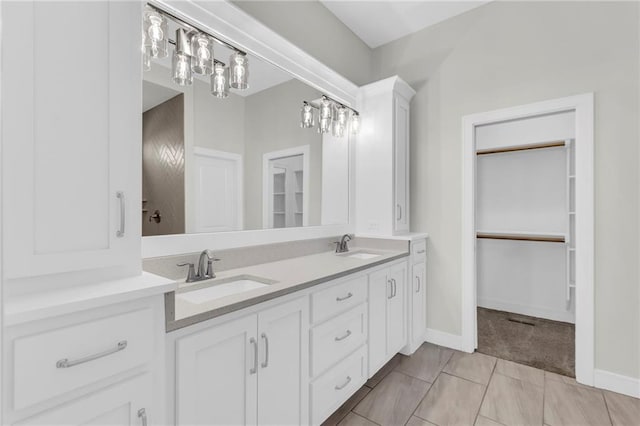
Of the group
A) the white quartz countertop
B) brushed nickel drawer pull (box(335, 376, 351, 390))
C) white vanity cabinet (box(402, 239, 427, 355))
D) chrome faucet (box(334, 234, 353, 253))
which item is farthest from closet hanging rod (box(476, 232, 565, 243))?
brushed nickel drawer pull (box(335, 376, 351, 390))

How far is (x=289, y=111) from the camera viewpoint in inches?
90.5

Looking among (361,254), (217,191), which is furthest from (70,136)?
(361,254)

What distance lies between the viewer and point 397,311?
7.80 feet

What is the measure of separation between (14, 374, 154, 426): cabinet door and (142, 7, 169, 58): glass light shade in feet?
4.64

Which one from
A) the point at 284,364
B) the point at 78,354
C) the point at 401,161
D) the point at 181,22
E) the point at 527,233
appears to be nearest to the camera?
the point at 78,354

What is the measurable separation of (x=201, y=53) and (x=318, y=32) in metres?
1.37

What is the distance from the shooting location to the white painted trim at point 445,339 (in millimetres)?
2707

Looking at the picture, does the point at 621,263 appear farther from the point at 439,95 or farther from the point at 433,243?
the point at 439,95

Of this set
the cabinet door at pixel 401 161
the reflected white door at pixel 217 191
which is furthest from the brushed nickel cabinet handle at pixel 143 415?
the cabinet door at pixel 401 161

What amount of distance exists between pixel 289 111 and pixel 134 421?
6.58ft

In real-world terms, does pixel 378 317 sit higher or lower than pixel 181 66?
lower

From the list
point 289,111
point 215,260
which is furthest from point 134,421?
point 289,111

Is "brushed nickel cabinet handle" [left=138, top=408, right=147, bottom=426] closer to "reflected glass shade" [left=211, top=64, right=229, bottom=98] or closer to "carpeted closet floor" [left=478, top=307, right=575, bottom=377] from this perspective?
"reflected glass shade" [left=211, top=64, right=229, bottom=98]

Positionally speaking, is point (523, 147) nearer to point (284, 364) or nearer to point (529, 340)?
point (529, 340)
